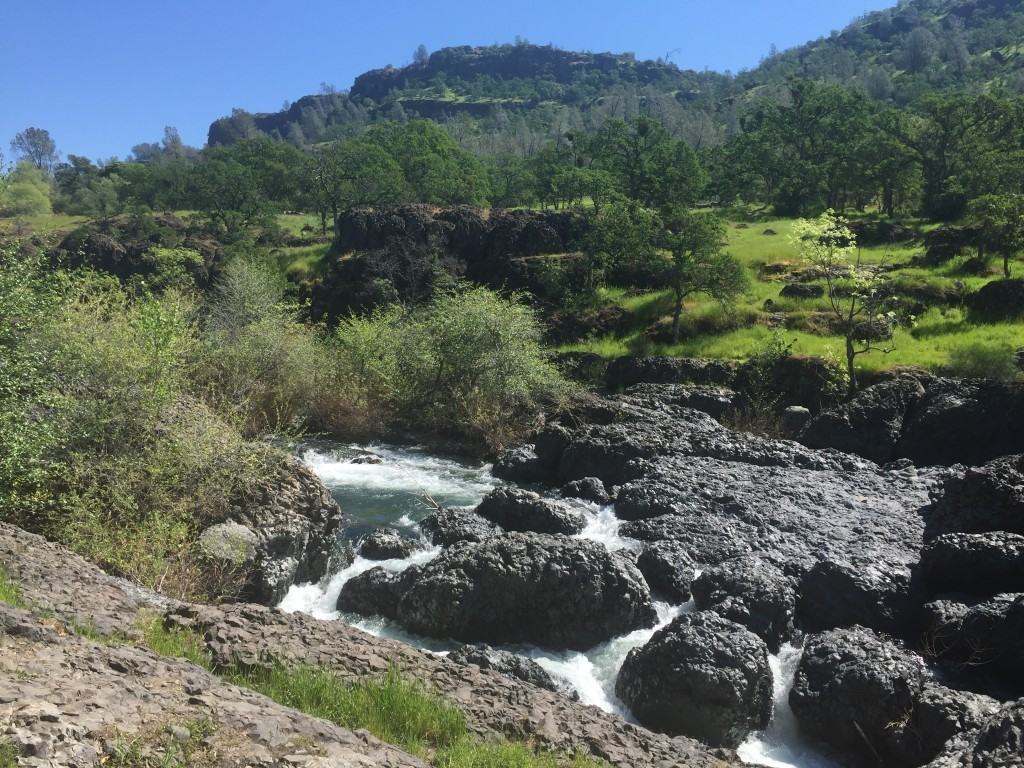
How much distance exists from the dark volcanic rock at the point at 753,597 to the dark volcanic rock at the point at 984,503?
219 inches

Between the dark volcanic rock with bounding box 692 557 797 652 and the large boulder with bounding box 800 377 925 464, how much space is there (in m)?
12.8

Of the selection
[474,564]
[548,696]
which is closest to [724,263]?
[474,564]

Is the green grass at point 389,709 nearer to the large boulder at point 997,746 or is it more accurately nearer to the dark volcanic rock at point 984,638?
the large boulder at point 997,746

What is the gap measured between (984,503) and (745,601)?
8001 mm

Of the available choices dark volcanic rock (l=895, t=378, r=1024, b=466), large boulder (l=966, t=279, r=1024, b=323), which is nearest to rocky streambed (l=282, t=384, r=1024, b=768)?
dark volcanic rock (l=895, t=378, r=1024, b=466)

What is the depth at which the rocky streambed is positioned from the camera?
12.6 m

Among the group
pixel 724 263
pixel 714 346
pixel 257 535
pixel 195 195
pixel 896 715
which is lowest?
pixel 896 715

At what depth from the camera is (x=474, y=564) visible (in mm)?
15750

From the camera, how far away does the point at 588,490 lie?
81.0 feet

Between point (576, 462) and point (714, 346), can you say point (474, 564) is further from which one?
point (714, 346)

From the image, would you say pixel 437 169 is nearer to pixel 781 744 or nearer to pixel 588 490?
pixel 588 490

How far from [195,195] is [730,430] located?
79860mm

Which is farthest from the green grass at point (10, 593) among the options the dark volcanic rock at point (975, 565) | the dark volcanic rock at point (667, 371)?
the dark volcanic rock at point (667, 371)

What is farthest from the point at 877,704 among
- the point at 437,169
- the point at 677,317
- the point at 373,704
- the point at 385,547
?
the point at 437,169
